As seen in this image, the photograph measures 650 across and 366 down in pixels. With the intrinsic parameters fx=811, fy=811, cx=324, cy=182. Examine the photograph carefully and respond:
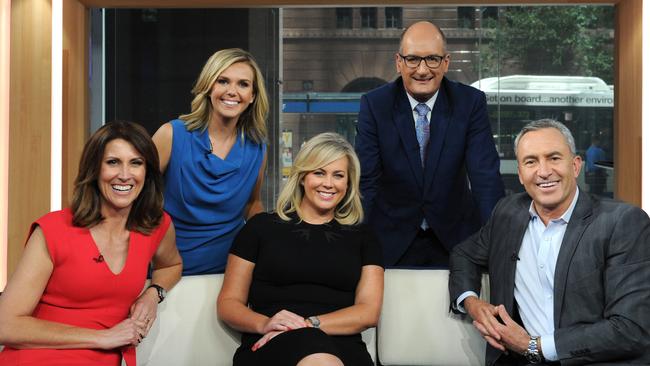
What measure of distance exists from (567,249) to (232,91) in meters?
1.32

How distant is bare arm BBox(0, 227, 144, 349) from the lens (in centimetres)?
225

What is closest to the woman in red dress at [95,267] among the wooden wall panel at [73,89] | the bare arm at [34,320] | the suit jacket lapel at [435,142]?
the bare arm at [34,320]

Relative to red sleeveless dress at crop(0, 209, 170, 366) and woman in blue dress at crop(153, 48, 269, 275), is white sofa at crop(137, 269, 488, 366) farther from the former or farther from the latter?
red sleeveless dress at crop(0, 209, 170, 366)

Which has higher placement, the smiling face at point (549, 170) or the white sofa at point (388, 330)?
the smiling face at point (549, 170)

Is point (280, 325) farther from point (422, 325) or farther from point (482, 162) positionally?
point (482, 162)

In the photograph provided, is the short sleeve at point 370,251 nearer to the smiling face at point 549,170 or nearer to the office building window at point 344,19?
the smiling face at point 549,170

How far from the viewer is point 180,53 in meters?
6.89

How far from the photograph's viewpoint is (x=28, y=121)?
490cm

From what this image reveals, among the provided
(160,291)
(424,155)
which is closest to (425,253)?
(424,155)

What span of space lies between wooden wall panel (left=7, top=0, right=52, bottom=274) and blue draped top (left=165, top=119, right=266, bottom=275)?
2.20 m

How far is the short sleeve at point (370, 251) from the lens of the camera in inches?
109

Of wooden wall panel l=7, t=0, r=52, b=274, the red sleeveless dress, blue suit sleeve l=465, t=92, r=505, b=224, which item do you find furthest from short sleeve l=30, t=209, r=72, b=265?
wooden wall panel l=7, t=0, r=52, b=274

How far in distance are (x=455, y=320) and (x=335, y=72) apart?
→ 5.21 metres

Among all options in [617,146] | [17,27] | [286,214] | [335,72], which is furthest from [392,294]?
[335,72]
